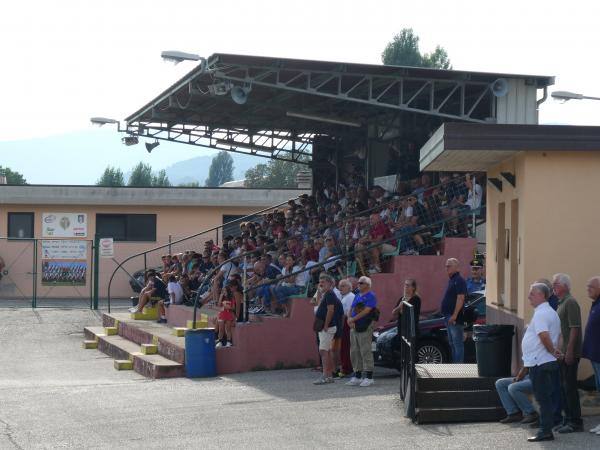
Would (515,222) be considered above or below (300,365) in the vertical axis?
above

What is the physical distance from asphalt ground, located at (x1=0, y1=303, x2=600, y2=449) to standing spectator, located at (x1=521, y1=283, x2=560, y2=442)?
32 cm

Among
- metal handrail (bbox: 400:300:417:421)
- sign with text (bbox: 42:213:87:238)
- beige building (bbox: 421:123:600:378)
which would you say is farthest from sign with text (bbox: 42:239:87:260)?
beige building (bbox: 421:123:600:378)

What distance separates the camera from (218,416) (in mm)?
13727

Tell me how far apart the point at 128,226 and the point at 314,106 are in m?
16.8

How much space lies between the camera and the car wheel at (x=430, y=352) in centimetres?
1652

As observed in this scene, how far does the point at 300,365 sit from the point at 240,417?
5446 mm

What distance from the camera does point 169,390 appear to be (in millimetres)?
16859

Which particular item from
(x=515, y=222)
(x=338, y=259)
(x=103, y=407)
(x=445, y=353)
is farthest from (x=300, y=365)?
(x=515, y=222)

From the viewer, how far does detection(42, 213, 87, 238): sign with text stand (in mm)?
41562

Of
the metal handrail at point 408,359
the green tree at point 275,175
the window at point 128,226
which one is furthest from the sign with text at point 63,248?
the green tree at point 275,175

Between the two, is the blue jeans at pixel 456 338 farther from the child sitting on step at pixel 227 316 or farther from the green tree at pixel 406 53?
the green tree at pixel 406 53

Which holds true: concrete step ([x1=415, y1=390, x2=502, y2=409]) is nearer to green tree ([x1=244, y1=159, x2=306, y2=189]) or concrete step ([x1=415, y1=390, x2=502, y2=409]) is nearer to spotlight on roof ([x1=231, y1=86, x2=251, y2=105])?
spotlight on roof ([x1=231, y1=86, x2=251, y2=105])

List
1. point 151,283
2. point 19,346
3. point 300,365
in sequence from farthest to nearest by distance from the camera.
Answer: point 151,283 < point 19,346 < point 300,365

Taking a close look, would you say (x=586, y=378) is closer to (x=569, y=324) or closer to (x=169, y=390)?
(x=569, y=324)
